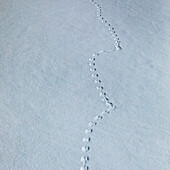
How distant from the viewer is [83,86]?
1782 millimetres

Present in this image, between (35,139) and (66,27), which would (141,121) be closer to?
(35,139)

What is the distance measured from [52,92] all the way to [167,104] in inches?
28.8

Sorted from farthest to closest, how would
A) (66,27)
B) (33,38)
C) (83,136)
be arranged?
(66,27)
(33,38)
(83,136)

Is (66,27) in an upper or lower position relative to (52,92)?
upper

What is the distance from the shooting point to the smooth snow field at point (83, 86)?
1.41 m

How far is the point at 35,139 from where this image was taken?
4.79 feet

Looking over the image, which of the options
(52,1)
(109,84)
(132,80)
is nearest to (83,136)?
(109,84)

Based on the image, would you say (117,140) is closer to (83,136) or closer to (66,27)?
(83,136)

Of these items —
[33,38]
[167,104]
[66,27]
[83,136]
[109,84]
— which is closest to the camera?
[83,136]

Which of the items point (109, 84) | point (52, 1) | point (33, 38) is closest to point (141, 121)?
point (109, 84)

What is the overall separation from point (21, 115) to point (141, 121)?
0.71 metres

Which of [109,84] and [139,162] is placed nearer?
[139,162]

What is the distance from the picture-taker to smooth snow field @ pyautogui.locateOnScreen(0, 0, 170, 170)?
4.64ft

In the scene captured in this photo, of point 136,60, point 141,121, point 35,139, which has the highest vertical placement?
point 136,60
